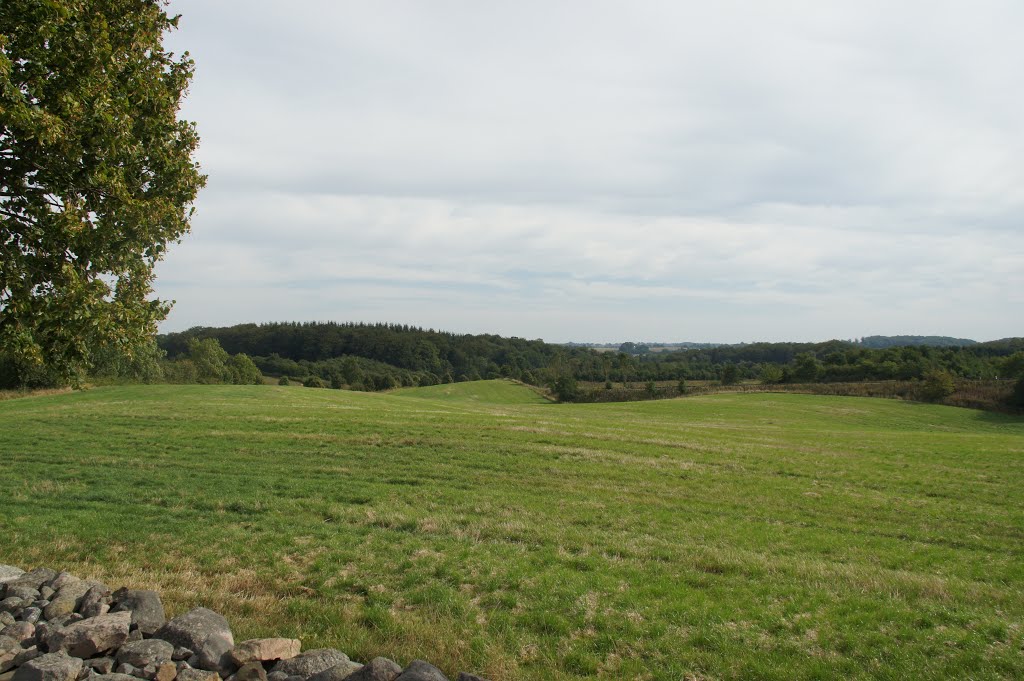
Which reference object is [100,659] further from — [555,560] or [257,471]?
[257,471]

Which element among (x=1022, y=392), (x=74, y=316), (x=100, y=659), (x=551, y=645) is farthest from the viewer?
(x=1022, y=392)

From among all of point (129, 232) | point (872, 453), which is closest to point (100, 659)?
point (129, 232)

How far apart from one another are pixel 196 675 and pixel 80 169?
31.6 feet

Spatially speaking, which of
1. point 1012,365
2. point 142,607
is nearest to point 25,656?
point 142,607

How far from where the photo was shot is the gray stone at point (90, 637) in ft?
22.0

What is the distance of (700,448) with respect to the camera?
2302 centimetres

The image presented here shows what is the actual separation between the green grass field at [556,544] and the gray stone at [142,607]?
568 millimetres

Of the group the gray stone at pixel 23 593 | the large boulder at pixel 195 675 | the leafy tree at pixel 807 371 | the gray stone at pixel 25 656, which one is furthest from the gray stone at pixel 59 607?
the leafy tree at pixel 807 371

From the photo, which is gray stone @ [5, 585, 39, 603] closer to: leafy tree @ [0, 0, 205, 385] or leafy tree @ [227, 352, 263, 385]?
leafy tree @ [0, 0, 205, 385]

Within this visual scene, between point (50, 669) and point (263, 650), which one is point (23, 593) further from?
point (263, 650)

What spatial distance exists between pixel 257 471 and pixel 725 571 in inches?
564

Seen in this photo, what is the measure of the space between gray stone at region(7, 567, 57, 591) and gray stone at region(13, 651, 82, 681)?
2518mm

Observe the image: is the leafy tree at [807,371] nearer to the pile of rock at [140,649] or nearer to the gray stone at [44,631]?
the pile of rock at [140,649]

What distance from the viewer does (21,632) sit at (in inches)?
276
